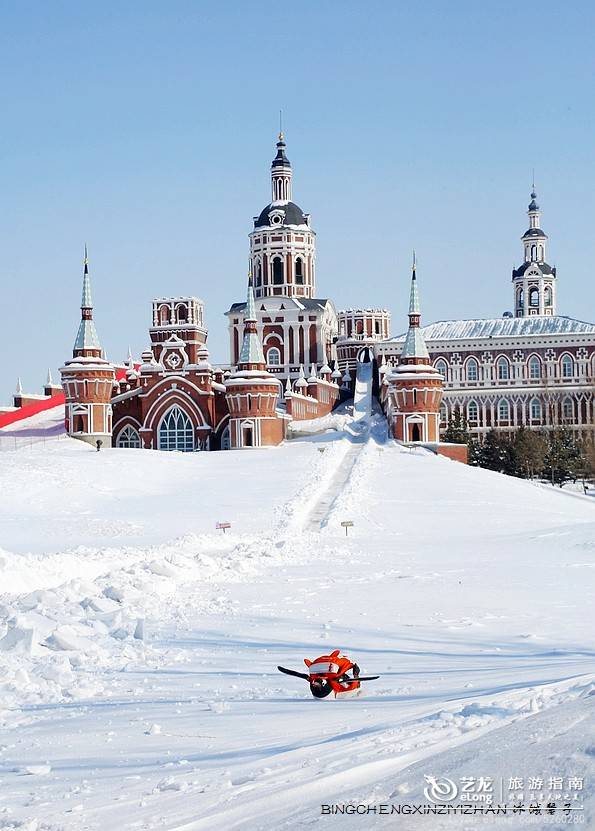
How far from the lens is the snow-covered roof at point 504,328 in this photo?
71.1 meters

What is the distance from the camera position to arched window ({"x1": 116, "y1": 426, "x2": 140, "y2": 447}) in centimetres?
5494

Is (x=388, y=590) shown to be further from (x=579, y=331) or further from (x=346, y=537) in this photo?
(x=579, y=331)

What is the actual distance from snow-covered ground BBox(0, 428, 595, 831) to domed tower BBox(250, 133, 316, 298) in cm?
4985

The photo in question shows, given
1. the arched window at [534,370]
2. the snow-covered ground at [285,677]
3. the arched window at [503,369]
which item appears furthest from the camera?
the arched window at [503,369]

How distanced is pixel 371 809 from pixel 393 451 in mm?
39758

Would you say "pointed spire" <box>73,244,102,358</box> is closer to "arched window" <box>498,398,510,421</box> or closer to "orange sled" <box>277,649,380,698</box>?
"arched window" <box>498,398,510,421</box>

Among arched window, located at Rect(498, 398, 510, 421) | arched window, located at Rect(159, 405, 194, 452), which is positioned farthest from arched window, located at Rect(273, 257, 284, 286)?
arched window, located at Rect(159, 405, 194, 452)

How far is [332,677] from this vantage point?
892cm

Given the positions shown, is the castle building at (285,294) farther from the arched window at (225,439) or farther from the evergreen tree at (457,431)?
the arched window at (225,439)

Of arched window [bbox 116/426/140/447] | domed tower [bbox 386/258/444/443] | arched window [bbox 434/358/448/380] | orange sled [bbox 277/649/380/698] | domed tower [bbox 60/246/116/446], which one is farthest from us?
arched window [bbox 434/358/448/380]

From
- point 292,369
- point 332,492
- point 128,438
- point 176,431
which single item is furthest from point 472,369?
point 332,492

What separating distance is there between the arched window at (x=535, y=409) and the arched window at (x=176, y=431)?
25414 millimetres

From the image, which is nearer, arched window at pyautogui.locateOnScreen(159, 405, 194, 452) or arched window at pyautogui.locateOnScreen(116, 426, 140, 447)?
arched window at pyautogui.locateOnScreen(159, 405, 194, 452)

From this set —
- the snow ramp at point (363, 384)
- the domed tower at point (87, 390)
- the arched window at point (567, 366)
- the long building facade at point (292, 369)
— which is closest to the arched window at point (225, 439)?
the long building facade at point (292, 369)
